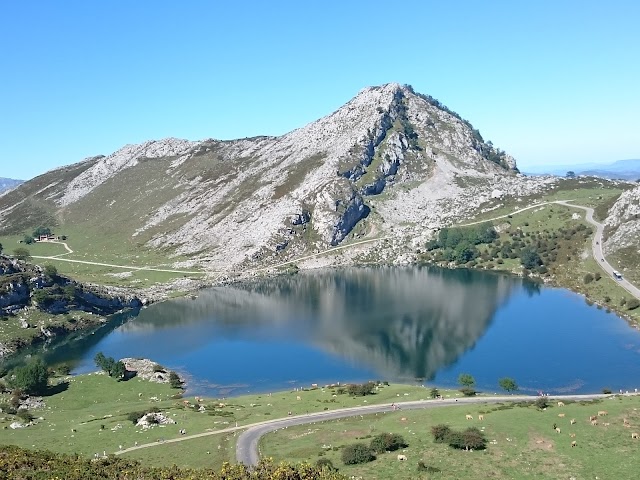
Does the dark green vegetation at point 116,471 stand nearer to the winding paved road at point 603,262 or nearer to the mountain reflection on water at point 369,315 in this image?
the mountain reflection on water at point 369,315

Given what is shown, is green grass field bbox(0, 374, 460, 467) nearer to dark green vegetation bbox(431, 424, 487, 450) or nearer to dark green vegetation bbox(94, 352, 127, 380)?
dark green vegetation bbox(94, 352, 127, 380)

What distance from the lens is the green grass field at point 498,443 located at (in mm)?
50219

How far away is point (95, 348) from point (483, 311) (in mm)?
106119

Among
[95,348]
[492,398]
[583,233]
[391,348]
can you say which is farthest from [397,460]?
[583,233]

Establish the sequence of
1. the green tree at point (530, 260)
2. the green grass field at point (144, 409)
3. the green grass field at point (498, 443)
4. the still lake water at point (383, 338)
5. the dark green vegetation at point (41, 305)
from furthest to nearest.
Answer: the green tree at point (530, 260) → the dark green vegetation at point (41, 305) → the still lake water at point (383, 338) → the green grass field at point (144, 409) → the green grass field at point (498, 443)

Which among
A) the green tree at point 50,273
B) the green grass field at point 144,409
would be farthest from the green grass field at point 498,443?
the green tree at point 50,273

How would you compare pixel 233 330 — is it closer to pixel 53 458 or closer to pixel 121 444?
pixel 121 444

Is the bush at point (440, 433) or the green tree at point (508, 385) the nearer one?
the bush at point (440, 433)

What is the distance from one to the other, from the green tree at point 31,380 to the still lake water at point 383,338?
19397mm

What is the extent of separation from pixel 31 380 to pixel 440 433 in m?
77.7

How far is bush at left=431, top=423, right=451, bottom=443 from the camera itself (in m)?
57.9

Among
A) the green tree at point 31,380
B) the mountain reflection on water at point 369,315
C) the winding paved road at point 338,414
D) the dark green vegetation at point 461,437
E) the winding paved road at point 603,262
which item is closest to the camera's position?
the dark green vegetation at point 461,437

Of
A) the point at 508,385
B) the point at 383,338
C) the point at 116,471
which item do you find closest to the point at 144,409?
the point at 116,471

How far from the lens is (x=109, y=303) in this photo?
6841 inches
